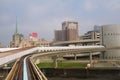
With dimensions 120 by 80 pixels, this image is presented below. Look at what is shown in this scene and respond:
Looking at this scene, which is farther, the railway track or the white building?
the white building

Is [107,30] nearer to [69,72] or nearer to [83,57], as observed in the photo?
[83,57]

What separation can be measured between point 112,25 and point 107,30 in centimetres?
471

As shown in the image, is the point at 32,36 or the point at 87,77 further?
the point at 32,36

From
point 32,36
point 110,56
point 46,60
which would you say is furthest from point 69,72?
point 110,56

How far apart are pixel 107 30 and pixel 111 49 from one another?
663 inches

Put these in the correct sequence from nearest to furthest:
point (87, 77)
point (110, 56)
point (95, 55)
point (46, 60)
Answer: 1. point (87, 77)
2. point (46, 60)
3. point (110, 56)
4. point (95, 55)

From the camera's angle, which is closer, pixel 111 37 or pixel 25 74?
pixel 25 74

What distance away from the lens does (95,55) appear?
639 ft

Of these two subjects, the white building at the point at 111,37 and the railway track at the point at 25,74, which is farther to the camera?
the white building at the point at 111,37

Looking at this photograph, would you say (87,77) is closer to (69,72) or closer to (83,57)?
(69,72)

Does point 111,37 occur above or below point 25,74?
above

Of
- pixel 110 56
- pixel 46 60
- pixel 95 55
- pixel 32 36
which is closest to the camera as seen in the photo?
pixel 46 60

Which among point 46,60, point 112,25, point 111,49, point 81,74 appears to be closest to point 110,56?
point 111,49

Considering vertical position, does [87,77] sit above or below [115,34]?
below
